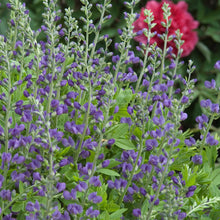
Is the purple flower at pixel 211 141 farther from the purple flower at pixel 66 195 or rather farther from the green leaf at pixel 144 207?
the purple flower at pixel 66 195

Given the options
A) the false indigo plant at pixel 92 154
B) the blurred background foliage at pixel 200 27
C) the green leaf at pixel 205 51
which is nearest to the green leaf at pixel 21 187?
the false indigo plant at pixel 92 154

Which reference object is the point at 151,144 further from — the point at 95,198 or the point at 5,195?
the point at 5,195

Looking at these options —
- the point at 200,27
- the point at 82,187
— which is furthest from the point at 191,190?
the point at 200,27

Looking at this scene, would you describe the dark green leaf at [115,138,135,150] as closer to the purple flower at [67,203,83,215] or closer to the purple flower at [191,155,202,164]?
the purple flower at [191,155,202,164]

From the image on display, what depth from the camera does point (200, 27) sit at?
4355mm

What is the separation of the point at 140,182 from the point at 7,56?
0.62 m

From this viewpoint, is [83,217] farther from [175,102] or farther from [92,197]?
[175,102]

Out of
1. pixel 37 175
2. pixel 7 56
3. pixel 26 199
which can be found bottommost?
pixel 26 199

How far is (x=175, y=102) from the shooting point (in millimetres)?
1299

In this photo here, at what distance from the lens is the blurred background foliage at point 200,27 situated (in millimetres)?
4051

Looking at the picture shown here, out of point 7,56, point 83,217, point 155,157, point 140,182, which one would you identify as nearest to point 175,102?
point 155,157

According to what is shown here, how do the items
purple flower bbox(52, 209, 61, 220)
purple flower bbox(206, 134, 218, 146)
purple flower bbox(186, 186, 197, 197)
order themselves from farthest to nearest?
purple flower bbox(206, 134, 218, 146) < purple flower bbox(186, 186, 197, 197) < purple flower bbox(52, 209, 61, 220)

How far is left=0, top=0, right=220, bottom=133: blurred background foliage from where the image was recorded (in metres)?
4.05

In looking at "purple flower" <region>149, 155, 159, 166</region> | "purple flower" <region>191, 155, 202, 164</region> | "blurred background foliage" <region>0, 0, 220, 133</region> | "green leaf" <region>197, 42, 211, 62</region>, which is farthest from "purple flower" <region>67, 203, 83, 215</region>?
"green leaf" <region>197, 42, 211, 62</region>
